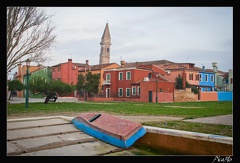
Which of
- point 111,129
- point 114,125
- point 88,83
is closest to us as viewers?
point 111,129

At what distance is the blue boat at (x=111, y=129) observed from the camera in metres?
4.81

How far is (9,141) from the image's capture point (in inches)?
180

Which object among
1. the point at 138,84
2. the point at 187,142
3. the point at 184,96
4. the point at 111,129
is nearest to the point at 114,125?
the point at 111,129

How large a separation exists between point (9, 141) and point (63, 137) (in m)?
1.06

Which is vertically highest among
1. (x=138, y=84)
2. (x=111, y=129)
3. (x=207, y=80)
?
(x=207, y=80)

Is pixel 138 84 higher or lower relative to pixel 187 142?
higher

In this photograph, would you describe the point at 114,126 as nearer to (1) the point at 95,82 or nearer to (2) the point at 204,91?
(1) the point at 95,82

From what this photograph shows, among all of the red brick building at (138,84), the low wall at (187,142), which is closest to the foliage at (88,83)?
the red brick building at (138,84)

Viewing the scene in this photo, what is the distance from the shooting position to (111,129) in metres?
5.14

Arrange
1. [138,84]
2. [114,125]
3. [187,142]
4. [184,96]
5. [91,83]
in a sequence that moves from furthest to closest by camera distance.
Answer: [138,84]
[184,96]
[91,83]
[114,125]
[187,142]

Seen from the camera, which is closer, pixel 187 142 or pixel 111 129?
pixel 187 142

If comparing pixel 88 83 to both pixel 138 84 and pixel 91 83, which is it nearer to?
pixel 91 83

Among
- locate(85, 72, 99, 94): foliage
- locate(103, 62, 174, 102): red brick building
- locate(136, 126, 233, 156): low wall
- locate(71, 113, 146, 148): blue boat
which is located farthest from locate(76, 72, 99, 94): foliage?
locate(136, 126, 233, 156): low wall
